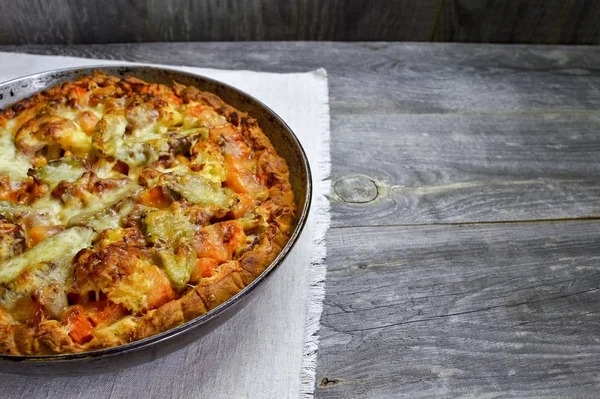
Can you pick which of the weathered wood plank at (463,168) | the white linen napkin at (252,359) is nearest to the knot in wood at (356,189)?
the weathered wood plank at (463,168)

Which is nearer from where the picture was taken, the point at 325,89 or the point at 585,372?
the point at 585,372

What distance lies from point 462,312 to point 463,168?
33.1 inches

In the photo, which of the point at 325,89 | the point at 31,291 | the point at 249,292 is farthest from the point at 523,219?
the point at 31,291

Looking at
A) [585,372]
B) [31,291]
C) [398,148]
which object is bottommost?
[585,372]

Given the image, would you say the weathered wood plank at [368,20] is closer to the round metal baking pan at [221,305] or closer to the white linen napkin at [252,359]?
the round metal baking pan at [221,305]

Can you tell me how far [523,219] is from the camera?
A: 7.38 feet

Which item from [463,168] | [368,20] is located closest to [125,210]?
[463,168]

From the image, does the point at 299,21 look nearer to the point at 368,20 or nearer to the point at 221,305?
the point at 368,20

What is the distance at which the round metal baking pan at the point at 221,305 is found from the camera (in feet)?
4.04

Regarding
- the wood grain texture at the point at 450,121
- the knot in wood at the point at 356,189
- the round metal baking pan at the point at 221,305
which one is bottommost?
the knot in wood at the point at 356,189

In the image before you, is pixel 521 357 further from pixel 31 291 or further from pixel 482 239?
pixel 31 291

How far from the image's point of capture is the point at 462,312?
1.84m

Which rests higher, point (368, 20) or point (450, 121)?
point (368, 20)

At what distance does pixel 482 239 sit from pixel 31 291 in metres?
1.52
